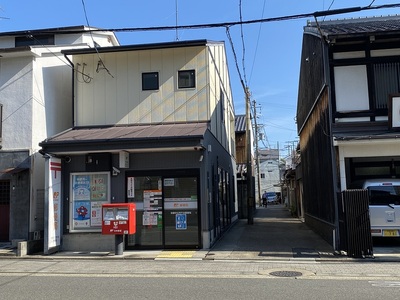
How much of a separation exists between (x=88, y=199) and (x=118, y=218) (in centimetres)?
221

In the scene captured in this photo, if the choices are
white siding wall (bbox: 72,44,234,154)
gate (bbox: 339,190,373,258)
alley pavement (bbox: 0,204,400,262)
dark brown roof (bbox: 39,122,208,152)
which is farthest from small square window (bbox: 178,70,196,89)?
gate (bbox: 339,190,373,258)

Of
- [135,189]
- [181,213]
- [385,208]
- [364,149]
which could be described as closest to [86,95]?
[135,189]

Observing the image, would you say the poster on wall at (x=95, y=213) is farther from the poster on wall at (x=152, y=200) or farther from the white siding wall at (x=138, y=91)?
the white siding wall at (x=138, y=91)

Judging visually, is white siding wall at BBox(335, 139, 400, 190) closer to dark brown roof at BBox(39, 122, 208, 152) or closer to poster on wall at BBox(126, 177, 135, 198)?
dark brown roof at BBox(39, 122, 208, 152)

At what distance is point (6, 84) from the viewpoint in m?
14.3

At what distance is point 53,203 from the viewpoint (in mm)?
13102

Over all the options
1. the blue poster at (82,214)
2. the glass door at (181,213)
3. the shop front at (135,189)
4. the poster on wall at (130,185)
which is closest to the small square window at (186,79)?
the shop front at (135,189)

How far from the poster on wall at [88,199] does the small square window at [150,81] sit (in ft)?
11.3

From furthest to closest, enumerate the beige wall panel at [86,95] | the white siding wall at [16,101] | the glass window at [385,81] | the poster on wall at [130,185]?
the beige wall panel at [86,95], the white siding wall at [16,101], the poster on wall at [130,185], the glass window at [385,81]

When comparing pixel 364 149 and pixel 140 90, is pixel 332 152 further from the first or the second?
pixel 140 90

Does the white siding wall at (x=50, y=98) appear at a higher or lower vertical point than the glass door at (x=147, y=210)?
higher

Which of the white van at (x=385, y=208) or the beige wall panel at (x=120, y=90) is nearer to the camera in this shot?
the white van at (x=385, y=208)

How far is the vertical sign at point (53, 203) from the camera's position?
12812 millimetres

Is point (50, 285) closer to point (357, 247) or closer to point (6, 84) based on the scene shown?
point (357, 247)
